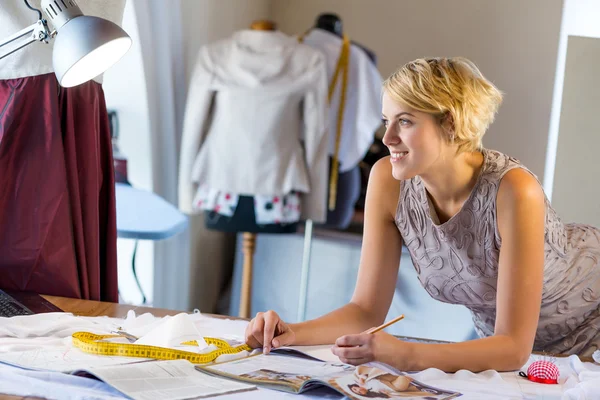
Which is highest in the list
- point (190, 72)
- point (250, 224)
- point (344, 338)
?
point (190, 72)

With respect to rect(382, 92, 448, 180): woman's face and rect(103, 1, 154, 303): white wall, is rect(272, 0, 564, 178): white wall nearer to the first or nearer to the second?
rect(103, 1, 154, 303): white wall

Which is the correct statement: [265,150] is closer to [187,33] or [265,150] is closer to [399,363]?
[187,33]

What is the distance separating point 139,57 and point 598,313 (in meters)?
2.17

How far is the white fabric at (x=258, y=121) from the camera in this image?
10.8ft

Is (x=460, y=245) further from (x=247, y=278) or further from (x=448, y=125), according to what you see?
(x=247, y=278)

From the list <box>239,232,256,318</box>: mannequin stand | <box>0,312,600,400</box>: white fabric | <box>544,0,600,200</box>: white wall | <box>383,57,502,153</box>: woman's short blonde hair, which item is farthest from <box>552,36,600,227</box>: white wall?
<box>239,232,256,318</box>: mannequin stand

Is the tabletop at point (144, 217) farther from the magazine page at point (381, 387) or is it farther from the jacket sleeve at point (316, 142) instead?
the magazine page at point (381, 387)

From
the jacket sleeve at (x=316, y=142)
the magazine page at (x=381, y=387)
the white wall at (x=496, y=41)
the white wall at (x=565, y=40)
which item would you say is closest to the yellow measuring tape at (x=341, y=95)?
the jacket sleeve at (x=316, y=142)

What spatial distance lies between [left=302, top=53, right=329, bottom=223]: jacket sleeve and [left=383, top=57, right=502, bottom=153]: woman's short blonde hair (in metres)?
1.73

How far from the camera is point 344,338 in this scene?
1.32 m

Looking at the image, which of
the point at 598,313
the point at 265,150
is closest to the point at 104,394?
the point at 598,313

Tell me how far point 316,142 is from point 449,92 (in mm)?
1815

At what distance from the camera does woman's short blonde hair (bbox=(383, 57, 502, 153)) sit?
154 centimetres

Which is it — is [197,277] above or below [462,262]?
below
